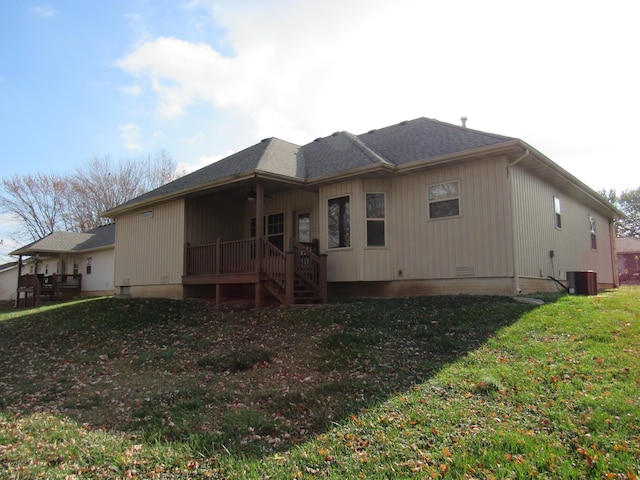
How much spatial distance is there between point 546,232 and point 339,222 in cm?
536

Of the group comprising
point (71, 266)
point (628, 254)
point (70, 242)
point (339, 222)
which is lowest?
point (71, 266)

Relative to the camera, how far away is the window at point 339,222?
40.0ft

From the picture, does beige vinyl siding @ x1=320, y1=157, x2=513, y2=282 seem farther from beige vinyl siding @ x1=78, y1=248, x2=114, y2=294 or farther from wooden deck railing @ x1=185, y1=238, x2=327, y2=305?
beige vinyl siding @ x1=78, y1=248, x2=114, y2=294

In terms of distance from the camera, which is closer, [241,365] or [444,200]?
[241,365]

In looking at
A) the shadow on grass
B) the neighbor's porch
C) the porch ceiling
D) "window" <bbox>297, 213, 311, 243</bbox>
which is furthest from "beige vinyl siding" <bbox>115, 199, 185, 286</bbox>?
the neighbor's porch

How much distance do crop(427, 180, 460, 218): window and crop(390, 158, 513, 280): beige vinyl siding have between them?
0.33ft

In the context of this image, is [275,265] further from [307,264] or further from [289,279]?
[307,264]

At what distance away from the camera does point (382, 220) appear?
1201cm

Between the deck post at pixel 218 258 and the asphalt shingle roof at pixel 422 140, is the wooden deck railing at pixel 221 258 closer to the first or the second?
the deck post at pixel 218 258

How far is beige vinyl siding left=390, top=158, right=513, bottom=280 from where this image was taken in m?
10.5

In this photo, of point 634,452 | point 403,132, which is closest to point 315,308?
point 403,132

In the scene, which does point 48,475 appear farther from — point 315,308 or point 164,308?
point 164,308

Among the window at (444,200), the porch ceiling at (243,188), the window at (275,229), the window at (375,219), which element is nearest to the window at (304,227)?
the window at (275,229)

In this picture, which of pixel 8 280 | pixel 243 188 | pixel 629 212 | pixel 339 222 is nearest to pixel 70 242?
pixel 8 280
